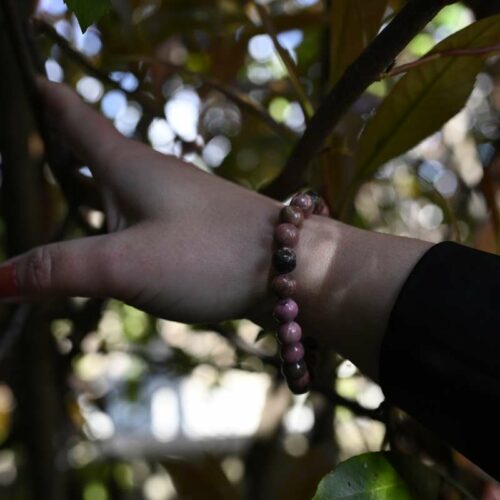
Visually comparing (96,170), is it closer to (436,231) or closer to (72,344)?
(72,344)

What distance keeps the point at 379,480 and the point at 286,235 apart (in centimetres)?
18

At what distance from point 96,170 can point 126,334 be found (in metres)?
1.08

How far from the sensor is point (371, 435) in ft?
5.19

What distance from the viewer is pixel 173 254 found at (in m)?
0.55

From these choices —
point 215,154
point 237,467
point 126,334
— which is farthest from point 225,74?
point 237,467

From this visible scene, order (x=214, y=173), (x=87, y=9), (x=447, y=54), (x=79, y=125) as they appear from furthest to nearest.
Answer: (x=214, y=173) → (x=79, y=125) → (x=447, y=54) → (x=87, y=9)

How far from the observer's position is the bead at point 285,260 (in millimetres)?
526

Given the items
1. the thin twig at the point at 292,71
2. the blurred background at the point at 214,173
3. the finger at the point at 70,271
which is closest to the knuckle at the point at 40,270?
the finger at the point at 70,271

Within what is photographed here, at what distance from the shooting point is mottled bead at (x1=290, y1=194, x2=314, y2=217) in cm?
55

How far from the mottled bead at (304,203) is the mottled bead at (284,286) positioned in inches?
2.1

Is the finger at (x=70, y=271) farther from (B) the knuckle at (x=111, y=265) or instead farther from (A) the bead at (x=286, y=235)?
(A) the bead at (x=286, y=235)

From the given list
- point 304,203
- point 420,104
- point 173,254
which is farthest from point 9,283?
point 420,104

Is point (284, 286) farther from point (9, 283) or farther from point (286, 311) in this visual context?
point (9, 283)

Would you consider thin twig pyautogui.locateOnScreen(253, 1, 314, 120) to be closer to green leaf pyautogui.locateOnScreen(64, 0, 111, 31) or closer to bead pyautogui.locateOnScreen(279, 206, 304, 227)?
bead pyautogui.locateOnScreen(279, 206, 304, 227)
